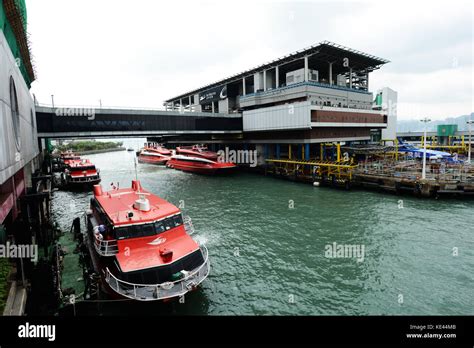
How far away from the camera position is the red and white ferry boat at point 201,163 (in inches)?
2058

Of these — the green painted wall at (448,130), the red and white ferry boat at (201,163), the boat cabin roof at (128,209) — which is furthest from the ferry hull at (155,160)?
→ the green painted wall at (448,130)

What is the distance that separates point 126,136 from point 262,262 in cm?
3482

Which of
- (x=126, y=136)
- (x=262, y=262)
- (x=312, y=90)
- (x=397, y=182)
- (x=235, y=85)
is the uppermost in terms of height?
(x=235, y=85)

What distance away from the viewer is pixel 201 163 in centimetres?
5522

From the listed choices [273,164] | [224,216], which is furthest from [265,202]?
[273,164]

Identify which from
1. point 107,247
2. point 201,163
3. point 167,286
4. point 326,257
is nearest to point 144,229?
point 107,247

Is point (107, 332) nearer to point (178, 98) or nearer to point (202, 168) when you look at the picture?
point (202, 168)

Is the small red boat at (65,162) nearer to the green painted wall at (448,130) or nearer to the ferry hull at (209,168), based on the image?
the ferry hull at (209,168)

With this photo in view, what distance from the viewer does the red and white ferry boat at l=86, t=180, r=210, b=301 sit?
12.1 m

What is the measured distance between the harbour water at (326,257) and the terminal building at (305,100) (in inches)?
723

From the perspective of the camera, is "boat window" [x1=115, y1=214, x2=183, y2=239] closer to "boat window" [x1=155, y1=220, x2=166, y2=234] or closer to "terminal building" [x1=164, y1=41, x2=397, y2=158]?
"boat window" [x1=155, y1=220, x2=166, y2=234]

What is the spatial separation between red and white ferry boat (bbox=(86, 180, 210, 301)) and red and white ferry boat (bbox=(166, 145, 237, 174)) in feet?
116

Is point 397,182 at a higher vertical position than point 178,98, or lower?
lower

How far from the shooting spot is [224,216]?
2677 centimetres
